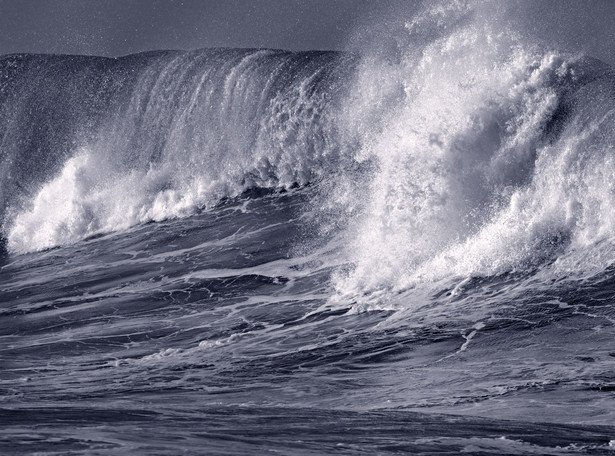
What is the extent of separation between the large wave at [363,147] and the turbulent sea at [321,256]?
4 cm

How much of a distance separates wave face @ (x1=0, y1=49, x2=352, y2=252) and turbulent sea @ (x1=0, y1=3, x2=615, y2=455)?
0.21 ft

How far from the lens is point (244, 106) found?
2114 centimetres

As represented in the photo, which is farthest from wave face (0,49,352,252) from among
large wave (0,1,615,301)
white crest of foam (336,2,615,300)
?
white crest of foam (336,2,615,300)

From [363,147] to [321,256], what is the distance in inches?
132

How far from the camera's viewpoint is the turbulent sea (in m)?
8.50

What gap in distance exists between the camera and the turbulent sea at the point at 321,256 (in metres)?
8.50

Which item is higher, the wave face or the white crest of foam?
the wave face

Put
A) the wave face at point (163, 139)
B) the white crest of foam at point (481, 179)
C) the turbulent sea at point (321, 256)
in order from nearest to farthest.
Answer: the turbulent sea at point (321, 256) → the white crest of foam at point (481, 179) → the wave face at point (163, 139)

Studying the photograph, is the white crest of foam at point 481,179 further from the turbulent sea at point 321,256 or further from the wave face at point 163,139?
the wave face at point 163,139

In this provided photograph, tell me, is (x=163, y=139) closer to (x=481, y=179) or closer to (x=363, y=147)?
(x=363, y=147)

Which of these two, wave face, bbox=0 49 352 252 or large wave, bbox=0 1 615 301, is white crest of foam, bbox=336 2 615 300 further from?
wave face, bbox=0 49 352 252

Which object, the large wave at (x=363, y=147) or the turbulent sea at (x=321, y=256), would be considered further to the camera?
the large wave at (x=363, y=147)

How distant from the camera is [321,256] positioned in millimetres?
15555

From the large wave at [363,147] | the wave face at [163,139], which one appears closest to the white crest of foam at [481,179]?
the large wave at [363,147]
